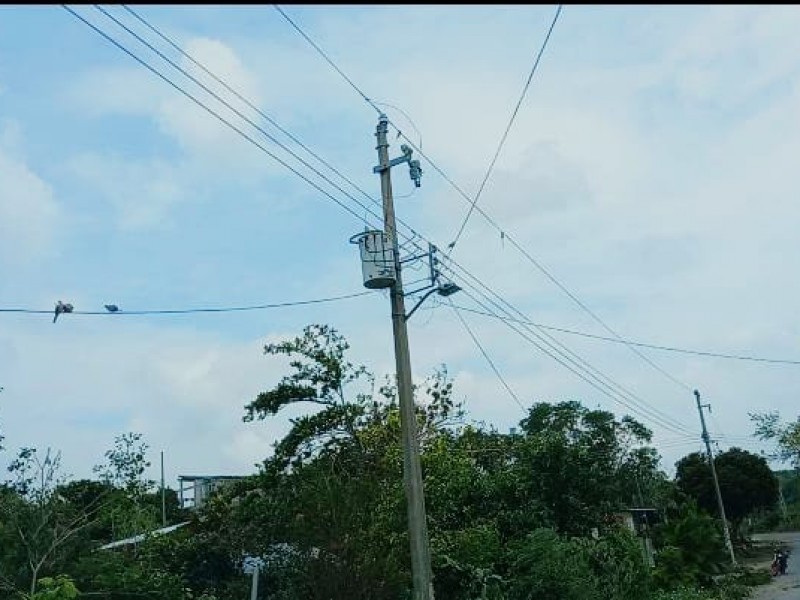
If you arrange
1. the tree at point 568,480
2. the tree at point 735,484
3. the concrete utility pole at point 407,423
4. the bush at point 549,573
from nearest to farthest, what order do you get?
1. the concrete utility pole at point 407,423
2. the bush at point 549,573
3. the tree at point 568,480
4. the tree at point 735,484

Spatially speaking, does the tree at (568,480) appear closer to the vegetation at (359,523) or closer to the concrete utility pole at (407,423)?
the vegetation at (359,523)

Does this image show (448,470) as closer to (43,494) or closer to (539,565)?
(539,565)

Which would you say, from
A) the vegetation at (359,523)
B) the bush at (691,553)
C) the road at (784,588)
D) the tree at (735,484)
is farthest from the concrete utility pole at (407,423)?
the tree at (735,484)

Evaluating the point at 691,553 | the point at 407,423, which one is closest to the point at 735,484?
the point at 691,553

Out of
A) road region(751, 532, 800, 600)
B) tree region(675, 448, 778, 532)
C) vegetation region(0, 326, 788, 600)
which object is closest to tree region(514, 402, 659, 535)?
vegetation region(0, 326, 788, 600)

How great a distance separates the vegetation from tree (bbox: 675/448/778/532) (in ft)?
122

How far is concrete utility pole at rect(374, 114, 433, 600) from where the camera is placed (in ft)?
46.1

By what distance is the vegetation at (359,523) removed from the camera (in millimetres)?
16188

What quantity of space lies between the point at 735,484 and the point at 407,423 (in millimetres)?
50848

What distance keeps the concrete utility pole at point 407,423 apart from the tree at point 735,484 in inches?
1916

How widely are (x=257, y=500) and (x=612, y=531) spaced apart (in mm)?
9020

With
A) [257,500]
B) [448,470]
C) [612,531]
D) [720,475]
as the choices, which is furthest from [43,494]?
[720,475]

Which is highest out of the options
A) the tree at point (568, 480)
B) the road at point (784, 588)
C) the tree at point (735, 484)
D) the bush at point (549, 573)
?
the tree at point (735, 484)

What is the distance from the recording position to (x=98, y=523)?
16.9m
